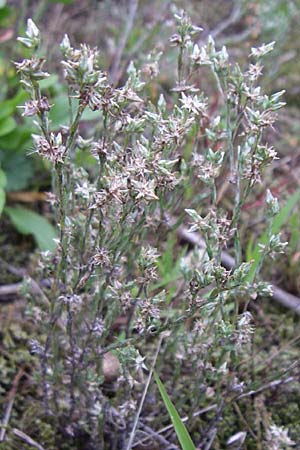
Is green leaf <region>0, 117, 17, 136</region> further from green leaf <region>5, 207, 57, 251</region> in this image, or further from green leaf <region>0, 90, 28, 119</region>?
green leaf <region>5, 207, 57, 251</region>

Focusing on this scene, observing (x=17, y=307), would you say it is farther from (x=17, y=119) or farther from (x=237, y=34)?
(x=237, y=34)

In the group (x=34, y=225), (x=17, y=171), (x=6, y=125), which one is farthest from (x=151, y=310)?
(x=17, y=171)

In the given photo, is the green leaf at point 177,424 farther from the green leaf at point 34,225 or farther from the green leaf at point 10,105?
the green leaf at point 10,105

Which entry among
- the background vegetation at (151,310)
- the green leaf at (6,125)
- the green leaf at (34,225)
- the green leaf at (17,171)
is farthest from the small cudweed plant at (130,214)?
the green leaf at (17,171)

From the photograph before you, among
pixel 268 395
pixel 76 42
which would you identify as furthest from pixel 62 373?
pixel 76 42

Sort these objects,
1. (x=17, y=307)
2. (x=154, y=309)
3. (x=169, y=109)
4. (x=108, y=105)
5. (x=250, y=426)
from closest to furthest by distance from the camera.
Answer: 1. (x=108, y=105)
2. (x=154, y=309)
3. (x=250, y=426)
4. (x=17, y=307)
5. (x=169, y=109)

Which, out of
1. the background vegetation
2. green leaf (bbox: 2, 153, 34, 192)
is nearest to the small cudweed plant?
the background vegetation
